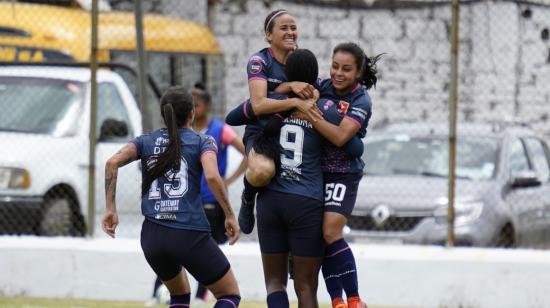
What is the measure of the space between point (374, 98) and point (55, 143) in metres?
5.82

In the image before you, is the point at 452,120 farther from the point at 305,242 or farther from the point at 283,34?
the point at 305,242

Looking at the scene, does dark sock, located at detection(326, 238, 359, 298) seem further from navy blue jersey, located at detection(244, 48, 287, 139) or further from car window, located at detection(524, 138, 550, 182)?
car window, located at detection(524, 138, 550, 182)

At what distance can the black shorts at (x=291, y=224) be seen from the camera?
7691 millimetres

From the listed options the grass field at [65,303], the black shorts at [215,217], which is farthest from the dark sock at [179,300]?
the black shorts at [215,217]

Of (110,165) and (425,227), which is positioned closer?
(110,165)

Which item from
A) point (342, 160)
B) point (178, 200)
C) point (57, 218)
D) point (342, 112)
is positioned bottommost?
point (57, 218)

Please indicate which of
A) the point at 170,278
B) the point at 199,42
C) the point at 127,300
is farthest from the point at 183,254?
the point at 199,42

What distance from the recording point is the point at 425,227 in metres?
12.3

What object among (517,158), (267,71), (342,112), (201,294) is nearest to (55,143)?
(201,294)

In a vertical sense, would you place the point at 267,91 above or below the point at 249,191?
above

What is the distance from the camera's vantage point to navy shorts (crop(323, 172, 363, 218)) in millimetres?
7816

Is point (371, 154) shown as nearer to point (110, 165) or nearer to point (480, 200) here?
point (480, 200)

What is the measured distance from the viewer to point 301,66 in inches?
302

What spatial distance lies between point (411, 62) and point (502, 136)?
3.30m
